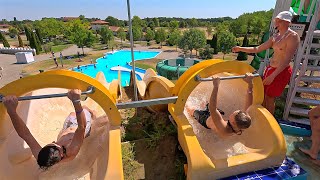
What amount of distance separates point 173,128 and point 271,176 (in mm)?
1852

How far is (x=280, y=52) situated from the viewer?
11.8ft

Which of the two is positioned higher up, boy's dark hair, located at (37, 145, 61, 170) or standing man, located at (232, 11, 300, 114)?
standing man, located at (232, 11, 300, 114)

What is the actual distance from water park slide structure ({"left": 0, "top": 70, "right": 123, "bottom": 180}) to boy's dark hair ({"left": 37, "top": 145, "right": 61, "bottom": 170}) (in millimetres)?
492

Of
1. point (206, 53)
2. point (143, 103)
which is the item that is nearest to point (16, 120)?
point (143, 103)

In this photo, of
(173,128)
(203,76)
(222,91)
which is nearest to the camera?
(203,76)

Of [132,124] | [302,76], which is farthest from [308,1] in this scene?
[132,124]

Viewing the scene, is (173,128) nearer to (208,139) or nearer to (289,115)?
(208,139)

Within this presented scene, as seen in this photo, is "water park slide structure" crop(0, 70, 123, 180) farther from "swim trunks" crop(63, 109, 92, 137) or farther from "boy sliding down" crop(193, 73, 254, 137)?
"boy sliding down" crop(193, 73, 254, 137)

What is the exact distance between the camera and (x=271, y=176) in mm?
2557

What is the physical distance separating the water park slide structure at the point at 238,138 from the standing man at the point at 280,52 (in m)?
0.73

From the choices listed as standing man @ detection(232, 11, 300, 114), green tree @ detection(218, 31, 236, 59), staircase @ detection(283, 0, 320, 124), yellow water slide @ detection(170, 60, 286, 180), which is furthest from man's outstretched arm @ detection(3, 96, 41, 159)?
green tree @ detection(218, 31, 236, 59)

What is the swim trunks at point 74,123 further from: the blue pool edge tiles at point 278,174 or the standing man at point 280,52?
the standing man at point 280,52

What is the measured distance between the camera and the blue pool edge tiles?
253 cm

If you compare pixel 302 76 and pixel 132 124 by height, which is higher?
pixel 302 76
